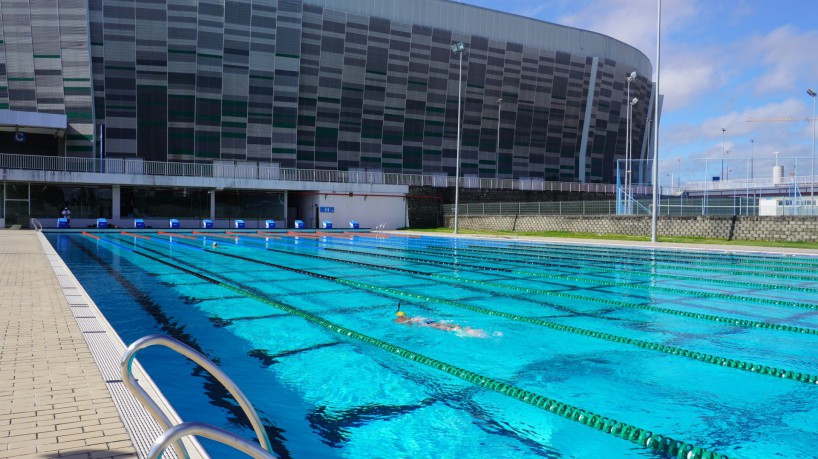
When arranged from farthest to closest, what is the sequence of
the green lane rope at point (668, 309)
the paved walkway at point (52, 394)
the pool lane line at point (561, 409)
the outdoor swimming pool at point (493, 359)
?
1. the green lane rope at point (668, 309)
2. the outdoor swimming pool at point (493, 359)
3. the pool lane line at point (561, 409)
4. the paved walkway at point (52, 394)

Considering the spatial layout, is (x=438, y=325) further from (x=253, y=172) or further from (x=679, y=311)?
(x=253, y=172)

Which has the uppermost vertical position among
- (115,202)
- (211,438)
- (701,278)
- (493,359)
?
(115,202)

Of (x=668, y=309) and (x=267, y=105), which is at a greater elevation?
(x=267, y=105)

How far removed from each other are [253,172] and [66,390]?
35.1 meters

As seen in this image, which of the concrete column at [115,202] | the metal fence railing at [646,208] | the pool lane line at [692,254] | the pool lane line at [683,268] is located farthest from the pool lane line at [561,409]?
the concrete column at [115,202]

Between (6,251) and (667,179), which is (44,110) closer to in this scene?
(6,251)

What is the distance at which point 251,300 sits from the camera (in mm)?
8688

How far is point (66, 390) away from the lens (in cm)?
356

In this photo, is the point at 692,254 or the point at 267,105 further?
the point at 267,105

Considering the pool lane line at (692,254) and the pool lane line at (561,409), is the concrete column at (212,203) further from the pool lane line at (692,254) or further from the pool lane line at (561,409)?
the pool lane line at (561,409)

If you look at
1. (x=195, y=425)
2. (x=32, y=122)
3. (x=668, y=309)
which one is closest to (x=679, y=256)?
(x=668, y=309)

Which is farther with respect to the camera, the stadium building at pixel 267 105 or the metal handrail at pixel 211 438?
the stadium building at pixel 267 105

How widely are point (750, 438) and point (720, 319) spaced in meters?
4.10

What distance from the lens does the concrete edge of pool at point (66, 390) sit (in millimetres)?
2768
